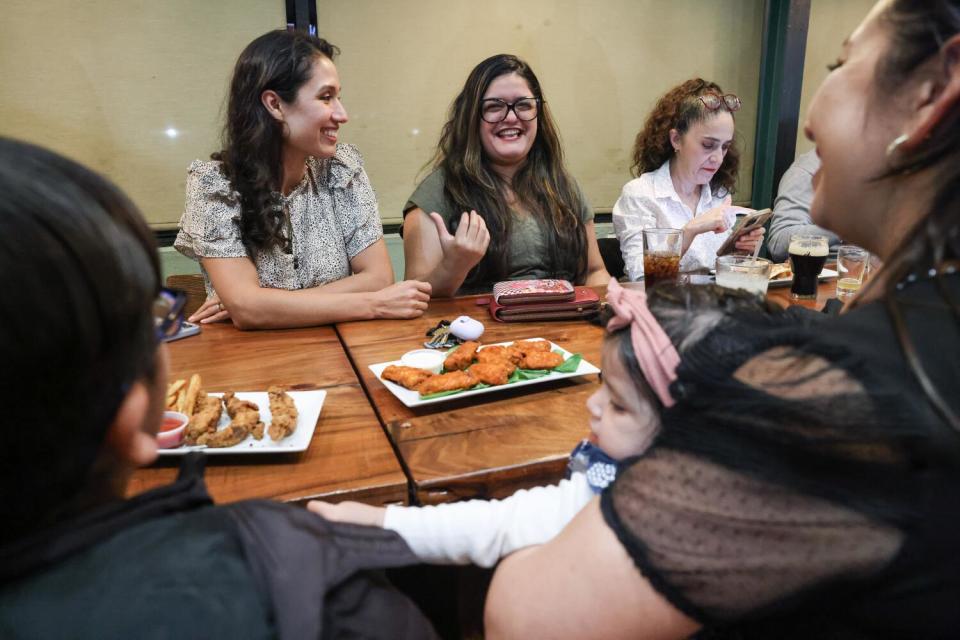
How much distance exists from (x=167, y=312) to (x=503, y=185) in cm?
223

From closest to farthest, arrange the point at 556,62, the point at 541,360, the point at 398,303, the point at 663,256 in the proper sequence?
the point at 541,360 < the point at 663,256 < the point at 398,303 < the point at 556,62

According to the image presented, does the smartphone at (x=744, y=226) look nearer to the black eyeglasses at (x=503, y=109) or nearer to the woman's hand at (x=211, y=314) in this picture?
the black eyeglasses at (x=503, y=109)

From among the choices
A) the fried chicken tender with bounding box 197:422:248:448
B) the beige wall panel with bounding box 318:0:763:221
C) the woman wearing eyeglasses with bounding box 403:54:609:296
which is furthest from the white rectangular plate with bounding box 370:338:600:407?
the beige wall panel with bounding box 318:0:763:221

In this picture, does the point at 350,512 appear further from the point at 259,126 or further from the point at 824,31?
the point at 824,31

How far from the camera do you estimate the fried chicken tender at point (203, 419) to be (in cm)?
114

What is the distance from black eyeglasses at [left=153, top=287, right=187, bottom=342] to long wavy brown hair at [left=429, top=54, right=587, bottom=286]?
197 cm

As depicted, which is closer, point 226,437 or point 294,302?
point 226,437

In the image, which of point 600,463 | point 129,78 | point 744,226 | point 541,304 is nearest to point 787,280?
point 744,226

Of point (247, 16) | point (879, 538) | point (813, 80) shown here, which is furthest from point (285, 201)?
point (813, 80)

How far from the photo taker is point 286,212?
2457 mm

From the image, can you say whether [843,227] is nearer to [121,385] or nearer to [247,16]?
[121,385]

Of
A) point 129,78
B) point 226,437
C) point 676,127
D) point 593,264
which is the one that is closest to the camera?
point 226,437

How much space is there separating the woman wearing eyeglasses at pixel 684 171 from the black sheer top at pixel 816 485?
2326 millimetres

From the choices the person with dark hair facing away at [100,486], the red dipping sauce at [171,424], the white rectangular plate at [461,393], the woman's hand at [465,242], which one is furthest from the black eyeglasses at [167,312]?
the woman's hand at [465,242]
